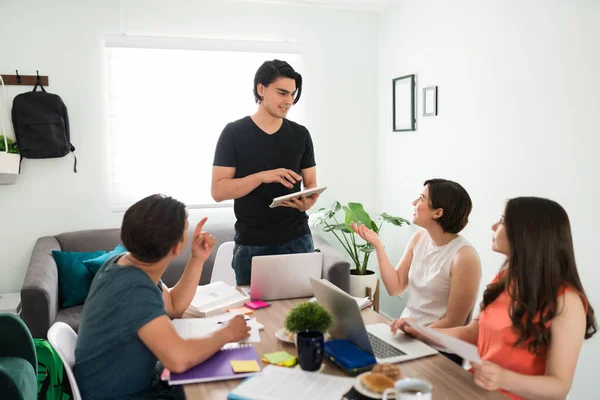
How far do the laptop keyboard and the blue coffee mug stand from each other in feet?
0.68

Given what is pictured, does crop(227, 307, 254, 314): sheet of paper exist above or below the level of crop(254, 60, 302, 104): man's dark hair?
below

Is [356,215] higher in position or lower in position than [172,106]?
lower

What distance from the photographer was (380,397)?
123 centimetres

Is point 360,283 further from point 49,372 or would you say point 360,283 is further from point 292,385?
point 292,385

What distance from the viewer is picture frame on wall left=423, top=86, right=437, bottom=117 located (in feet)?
11.8

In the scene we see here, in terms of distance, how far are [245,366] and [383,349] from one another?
16.3 inches

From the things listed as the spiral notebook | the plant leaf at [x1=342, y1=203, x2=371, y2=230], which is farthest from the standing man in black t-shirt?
the plant leaf at [x1=342, y1=203, x2=371, y2=230]

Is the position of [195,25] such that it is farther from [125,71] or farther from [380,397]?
[380,397]

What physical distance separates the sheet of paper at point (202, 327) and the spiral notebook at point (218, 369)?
0.35ft

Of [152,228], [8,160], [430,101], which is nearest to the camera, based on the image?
[152,228]

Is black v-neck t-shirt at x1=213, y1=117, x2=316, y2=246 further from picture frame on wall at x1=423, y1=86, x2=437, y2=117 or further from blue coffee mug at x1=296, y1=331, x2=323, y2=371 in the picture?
picture frame on wall at x1=423, y1=86, x2=437, y2=117

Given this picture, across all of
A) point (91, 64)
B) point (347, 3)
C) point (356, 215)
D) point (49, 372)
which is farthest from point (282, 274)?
point (347, 3)

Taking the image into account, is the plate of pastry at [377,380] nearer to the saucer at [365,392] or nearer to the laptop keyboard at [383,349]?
the saucer at [365,392]

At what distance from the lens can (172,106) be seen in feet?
13.2
